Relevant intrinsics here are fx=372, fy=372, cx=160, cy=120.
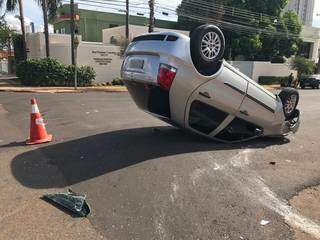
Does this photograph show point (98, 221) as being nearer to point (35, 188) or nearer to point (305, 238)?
point (35, 188)

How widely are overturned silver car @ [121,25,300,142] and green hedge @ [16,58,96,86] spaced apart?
16.1 meters

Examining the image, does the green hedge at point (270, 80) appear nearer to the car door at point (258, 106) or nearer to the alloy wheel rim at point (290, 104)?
the alloy wheel rim at point (290, 104)

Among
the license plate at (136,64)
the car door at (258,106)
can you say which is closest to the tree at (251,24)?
the car door at (258,106)

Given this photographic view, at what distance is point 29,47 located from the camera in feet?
93.7

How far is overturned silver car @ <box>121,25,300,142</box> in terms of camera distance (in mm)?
6027

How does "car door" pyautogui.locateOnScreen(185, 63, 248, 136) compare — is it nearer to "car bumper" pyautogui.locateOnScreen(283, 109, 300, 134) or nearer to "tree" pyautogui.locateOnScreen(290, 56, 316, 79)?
"car bumper" pyautogui.locateOnScreen(283, 109, 300, 134)

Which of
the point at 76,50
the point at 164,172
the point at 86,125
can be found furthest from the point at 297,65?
the point at 164,172

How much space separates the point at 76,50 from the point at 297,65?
79.4 feet

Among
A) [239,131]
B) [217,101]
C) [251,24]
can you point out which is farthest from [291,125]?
[251,24]

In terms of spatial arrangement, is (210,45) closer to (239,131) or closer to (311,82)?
(239,131)

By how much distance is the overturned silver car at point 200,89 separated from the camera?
6.03 m

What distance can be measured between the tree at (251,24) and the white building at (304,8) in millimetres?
19912

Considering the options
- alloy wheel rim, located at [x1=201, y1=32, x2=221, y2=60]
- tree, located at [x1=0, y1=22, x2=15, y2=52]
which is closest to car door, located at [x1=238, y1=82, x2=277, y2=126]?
alloy wheel rim, located at [x1=201, y1=32, x2=221, y2=60]

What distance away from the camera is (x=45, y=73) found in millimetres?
22109
